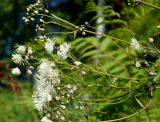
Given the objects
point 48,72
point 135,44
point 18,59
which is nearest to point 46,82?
point 48,72

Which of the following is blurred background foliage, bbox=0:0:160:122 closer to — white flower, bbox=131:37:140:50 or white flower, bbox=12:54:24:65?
white flower, bbox=131:37:140:50

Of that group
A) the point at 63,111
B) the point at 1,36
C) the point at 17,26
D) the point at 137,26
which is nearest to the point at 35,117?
the point at 63,111

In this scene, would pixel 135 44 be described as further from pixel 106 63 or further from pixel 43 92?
pixel 106 63

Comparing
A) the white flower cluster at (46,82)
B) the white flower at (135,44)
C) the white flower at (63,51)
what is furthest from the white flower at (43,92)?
the white flower at (135,44)

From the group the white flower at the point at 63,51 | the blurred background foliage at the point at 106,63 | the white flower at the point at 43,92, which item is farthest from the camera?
the blurred background foliage at the point at 106,63

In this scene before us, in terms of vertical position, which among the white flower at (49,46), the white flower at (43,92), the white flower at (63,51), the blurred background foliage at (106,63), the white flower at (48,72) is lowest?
the blurred background foliage at (106,63)

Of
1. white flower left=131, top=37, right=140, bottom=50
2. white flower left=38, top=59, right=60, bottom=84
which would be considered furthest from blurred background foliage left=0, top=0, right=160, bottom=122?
white flower left=38, top=59, right=60, bottom=84

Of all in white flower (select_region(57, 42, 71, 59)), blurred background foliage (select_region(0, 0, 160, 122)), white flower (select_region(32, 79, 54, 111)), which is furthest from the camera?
blurred background foliage (select_region(0, 0, 160, 122))

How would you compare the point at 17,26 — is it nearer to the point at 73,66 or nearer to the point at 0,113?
the point at 0,113

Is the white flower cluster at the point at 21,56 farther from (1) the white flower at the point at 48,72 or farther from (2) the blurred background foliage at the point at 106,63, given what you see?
(2) the blurred background foliage at the point at 106,63

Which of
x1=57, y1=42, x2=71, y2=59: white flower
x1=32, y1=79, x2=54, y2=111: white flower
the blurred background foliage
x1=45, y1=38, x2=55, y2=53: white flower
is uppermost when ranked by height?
x1=45, y1=38, x2=55, y2=53: white flower

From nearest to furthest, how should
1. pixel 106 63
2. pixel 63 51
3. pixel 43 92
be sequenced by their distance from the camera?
pixel 43 92 < pixel 63 51 < pixel 106 63
